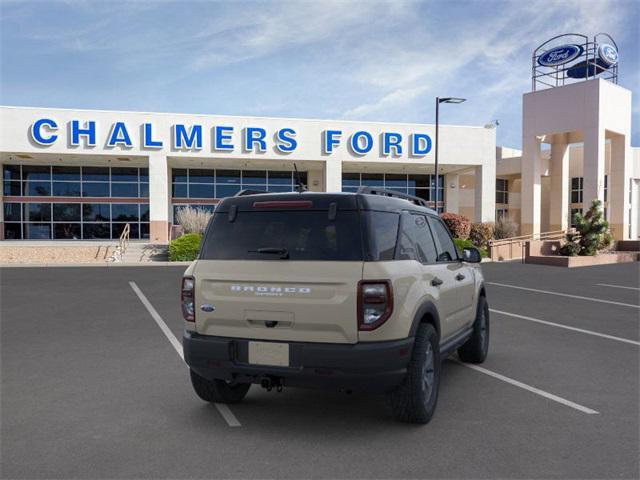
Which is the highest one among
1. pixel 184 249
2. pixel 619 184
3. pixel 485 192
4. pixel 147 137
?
pixel 147 137

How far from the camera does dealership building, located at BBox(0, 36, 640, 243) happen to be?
29.0m

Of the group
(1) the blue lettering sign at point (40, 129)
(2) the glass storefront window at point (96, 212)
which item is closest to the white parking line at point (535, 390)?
(1) the blue lettering sign at point (40, 129)

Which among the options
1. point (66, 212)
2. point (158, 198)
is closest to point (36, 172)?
point (66, 212)

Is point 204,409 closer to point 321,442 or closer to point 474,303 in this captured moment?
point 321,442

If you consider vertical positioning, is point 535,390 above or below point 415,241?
below

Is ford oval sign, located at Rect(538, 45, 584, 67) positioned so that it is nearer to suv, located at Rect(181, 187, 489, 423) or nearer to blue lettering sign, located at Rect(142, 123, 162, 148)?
blue lettering sign, located at Rect(142, 123, 162, 148)

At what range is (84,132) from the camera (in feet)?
93.4

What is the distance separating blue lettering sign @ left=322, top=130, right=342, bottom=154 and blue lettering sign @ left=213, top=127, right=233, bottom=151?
5360mm

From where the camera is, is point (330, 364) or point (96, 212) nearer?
point (330, 364)

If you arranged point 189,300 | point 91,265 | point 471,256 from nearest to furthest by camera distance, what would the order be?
point 189,300 < point 471,256 < point 91,265

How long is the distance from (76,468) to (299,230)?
2296 mm

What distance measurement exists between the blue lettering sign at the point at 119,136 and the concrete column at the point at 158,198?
1433 millimetres

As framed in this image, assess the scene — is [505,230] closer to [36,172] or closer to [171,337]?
[171,337]

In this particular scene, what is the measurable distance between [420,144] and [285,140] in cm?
810
